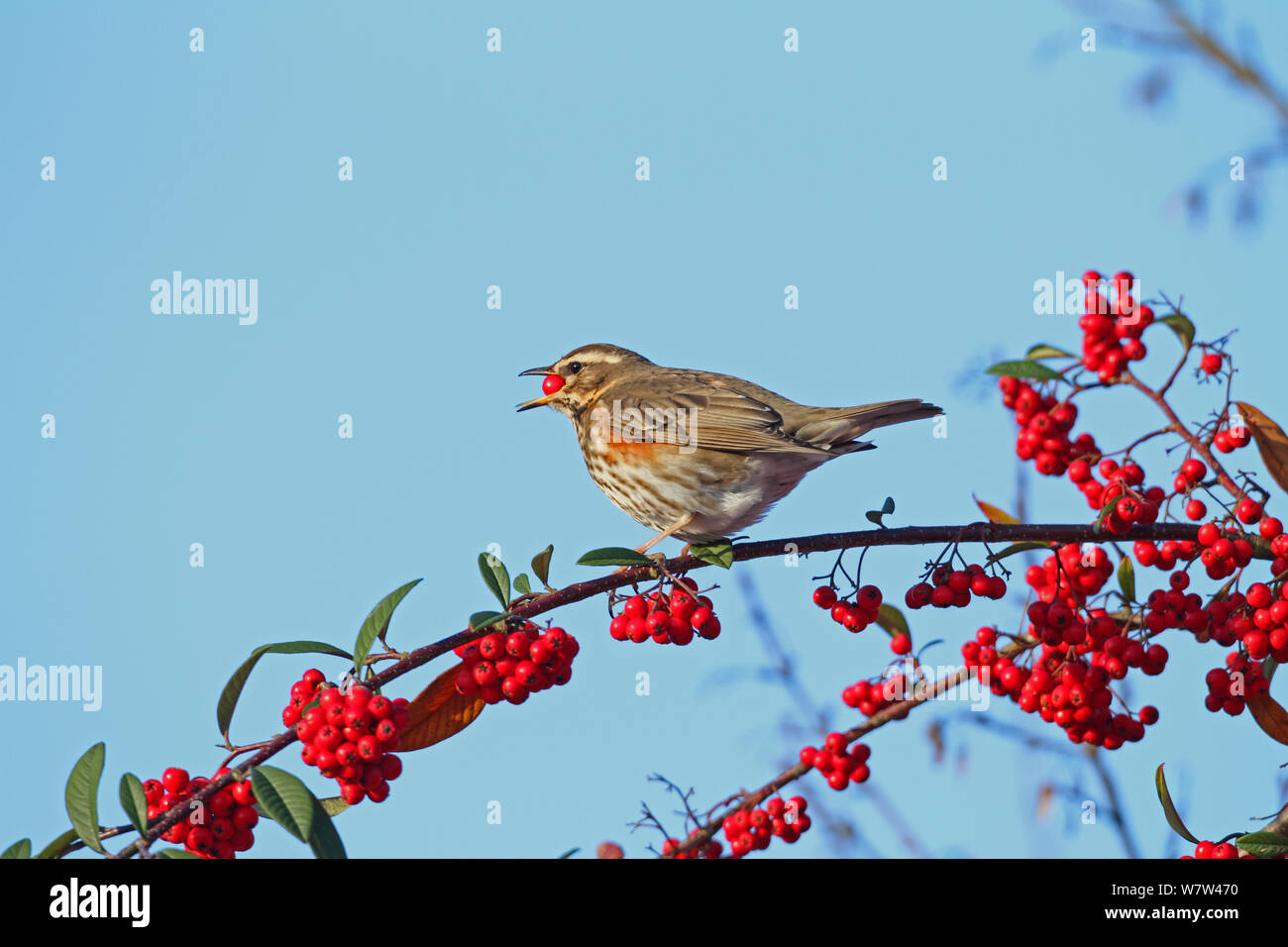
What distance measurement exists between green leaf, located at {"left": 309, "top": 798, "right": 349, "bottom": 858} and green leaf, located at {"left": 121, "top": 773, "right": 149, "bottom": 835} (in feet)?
1.35

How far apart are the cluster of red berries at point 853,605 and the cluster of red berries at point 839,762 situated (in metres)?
0.86

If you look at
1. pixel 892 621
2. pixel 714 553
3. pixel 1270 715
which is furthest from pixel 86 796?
pixel 1270 715

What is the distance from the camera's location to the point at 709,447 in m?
5.04

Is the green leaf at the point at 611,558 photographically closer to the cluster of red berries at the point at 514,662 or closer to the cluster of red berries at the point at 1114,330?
the cluster of red berries at the point at 514,662

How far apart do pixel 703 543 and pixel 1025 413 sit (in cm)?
118

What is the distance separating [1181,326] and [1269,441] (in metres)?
0.45

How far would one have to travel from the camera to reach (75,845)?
3008 mm

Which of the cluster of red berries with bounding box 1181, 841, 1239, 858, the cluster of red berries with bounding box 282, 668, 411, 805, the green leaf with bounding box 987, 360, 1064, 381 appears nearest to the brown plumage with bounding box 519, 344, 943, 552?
the green leaf with bounding box 987, 360, 1064, 381

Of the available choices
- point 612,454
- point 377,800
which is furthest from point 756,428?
Result: point 377,800

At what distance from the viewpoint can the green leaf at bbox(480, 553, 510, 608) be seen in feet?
10.9

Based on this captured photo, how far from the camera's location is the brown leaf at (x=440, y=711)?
11.2 ft

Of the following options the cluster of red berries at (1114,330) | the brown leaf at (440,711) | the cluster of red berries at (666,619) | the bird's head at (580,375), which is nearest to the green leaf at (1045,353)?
the cluster of red berries at (1114,330)
